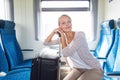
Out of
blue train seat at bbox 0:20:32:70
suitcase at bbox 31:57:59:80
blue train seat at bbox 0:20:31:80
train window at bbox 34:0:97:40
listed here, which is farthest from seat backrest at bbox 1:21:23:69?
suitcase at bbox 31:57:59:80

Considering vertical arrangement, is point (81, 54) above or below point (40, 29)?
below

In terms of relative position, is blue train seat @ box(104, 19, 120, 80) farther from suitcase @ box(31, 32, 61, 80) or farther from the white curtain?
the white curtain

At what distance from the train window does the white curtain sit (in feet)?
2.07

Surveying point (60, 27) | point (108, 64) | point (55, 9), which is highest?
point (55, 9)

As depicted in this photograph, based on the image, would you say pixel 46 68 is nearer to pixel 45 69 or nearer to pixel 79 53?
pixel 45 69

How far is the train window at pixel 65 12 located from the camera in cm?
434

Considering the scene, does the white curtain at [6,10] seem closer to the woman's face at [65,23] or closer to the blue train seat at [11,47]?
the blue train seat at [11,47]

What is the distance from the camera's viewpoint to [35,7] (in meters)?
4.30

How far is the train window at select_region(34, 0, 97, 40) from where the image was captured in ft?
14.2

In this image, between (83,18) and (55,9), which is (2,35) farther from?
(83,18)

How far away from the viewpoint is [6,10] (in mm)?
4133

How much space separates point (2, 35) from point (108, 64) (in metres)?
1.84

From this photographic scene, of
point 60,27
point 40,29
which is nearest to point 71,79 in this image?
point 60,27

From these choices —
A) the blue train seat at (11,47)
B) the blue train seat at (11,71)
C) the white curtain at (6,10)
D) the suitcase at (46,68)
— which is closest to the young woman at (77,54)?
the suitcase at (46,68)
